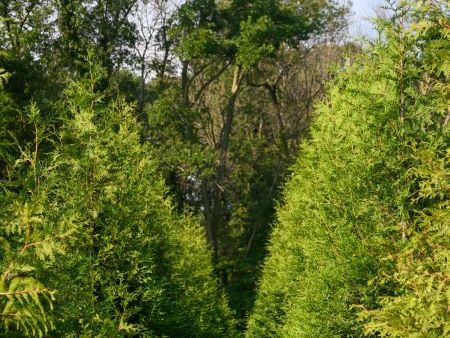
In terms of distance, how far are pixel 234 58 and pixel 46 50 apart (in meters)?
9.51

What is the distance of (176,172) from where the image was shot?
28188 mm

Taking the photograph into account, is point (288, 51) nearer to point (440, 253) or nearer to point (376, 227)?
point (376, 227)

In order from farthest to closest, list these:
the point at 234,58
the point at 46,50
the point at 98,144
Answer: the point at 234,58
the point at 46,50
the point at 98,144

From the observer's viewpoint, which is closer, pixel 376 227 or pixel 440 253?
pixel 440 253

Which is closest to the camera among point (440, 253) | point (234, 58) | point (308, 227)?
point (440, 253)

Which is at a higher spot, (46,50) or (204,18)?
(204,18)

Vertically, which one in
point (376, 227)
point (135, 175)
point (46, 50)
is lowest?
point (376, 227)

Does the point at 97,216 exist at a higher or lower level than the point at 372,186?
lower

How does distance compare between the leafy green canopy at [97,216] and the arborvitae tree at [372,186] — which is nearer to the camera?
the leafy green canopy at [97,216]

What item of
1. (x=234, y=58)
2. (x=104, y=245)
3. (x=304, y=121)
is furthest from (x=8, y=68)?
(x=304, y=121)

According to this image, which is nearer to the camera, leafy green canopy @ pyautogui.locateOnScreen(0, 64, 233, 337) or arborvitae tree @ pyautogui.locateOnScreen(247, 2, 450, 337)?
leafy green canopy @ pyautogui.locateOnScreen(0, 64, 233, 337)

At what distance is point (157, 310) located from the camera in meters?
12.0

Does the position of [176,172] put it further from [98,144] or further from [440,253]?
[440,253]

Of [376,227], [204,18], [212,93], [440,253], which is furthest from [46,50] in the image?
[440,253]
